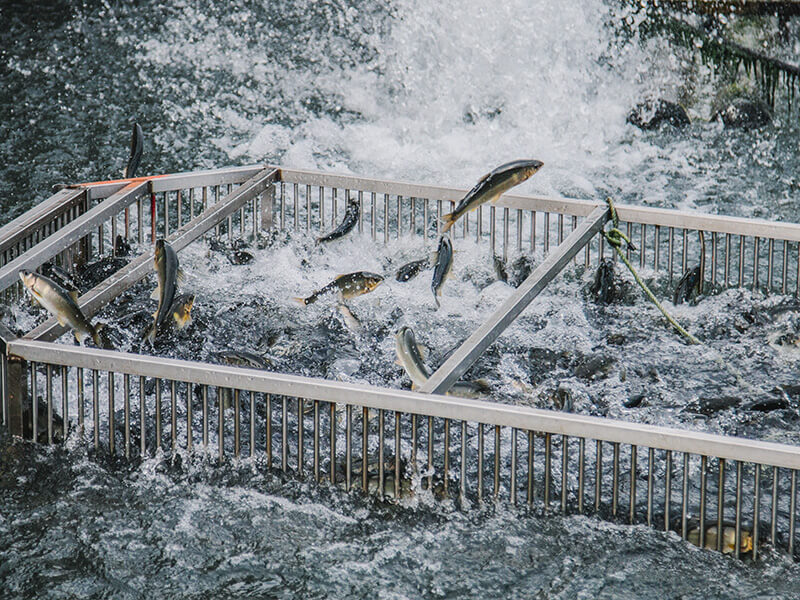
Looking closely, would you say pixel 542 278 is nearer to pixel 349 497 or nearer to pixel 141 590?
pixel 349 497

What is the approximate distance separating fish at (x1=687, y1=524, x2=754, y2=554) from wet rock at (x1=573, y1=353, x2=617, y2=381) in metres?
1.25

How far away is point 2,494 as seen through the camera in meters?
3.92

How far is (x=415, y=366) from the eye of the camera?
14.0 feet

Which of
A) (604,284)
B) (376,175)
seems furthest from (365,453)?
(376,175)

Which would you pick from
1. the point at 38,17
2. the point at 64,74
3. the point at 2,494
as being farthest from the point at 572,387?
the point at 38,17

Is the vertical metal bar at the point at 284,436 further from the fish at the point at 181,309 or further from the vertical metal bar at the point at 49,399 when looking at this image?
the fish at the point at 181,309

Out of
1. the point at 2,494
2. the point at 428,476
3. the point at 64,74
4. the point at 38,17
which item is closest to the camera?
the point at 428,476

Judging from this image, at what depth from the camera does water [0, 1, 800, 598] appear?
136 inches

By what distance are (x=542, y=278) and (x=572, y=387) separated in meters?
0.43

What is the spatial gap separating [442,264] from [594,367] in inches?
31.5

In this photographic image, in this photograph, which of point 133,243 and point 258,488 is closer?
point 258,488

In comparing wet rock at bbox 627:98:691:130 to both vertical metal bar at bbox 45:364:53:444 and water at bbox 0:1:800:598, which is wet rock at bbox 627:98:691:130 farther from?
vertical metal bar at bbox 45:364:53:444

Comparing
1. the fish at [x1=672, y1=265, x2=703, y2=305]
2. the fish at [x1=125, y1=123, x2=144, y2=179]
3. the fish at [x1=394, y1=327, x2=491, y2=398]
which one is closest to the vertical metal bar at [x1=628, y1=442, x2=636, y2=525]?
the fish at [x1=394, y1=327, x2=491, y2=398]

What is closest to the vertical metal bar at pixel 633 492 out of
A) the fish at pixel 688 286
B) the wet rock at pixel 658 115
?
the fish at pixel 688 286
